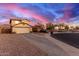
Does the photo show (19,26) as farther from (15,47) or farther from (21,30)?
(15,47)

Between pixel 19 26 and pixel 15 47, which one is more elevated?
pixel 19 26

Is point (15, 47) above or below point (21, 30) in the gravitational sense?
below

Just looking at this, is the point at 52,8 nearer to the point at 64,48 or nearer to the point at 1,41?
the point at 64,48

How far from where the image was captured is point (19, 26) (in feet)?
6.43

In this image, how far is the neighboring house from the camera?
6.39 feet

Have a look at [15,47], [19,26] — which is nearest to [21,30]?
[19,26]

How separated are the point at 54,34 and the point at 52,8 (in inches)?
9.8

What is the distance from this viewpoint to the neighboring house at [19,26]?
6.39 feet

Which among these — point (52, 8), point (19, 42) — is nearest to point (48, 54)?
point (19, 42)

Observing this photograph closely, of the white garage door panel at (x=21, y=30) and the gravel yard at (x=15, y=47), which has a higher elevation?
the white garage door panel at (x=21, y=30)

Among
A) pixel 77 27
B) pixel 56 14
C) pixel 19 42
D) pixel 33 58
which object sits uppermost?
pixel 56 14

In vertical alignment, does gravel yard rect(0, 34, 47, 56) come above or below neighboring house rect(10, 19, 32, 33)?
below

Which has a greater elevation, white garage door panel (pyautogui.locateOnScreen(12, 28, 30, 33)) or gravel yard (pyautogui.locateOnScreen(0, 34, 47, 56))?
white garage door panel (pyautogui.locateOnScreen(12, 28, 30, 33))

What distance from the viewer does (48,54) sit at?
1.91 metres
